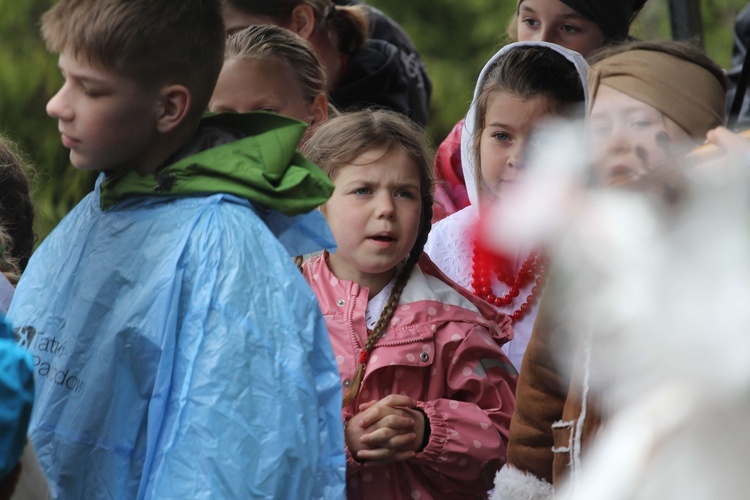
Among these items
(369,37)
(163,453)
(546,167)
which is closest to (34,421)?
(163,453)

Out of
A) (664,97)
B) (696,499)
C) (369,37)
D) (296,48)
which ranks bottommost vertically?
(696,499)

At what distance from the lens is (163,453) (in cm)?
210

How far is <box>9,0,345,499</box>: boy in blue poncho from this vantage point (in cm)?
210

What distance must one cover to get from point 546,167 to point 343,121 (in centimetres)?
153

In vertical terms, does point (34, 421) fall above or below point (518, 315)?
below

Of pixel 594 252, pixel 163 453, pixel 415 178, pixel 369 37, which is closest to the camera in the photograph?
pixel 594 252

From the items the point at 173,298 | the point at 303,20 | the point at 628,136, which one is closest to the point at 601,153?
the point at 628,136

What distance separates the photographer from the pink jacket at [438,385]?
9.02ft

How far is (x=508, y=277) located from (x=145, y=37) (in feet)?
4.32

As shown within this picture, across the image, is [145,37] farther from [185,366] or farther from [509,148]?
[509,148]

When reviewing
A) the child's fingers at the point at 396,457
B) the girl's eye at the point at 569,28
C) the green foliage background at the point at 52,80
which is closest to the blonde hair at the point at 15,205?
the green foliage background at the point at 52,80

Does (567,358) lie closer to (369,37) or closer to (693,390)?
(693,390)

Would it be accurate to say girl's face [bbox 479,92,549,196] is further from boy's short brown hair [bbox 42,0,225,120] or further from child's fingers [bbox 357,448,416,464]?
boy's short brown hair [bbox 42,0,225,120]

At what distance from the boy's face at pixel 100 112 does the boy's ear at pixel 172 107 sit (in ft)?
0.05
